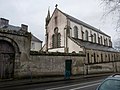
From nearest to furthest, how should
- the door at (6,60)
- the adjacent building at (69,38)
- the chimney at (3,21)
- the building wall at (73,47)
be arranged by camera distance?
the door at (6,60) → the building wall at (73,47) → the adjacent building at (69,38) → the chimney at (3,21)

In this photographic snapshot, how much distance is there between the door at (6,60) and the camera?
49.6 feet

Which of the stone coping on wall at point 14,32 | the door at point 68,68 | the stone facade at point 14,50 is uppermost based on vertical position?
the stone coping on wall at point 14,32

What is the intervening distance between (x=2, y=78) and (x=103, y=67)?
900 inches

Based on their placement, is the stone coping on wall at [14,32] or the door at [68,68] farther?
the door at [68,68]

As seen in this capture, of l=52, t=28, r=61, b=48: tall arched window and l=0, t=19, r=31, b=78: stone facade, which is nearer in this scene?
l=0, t=19, r=31, b=78: stone facade

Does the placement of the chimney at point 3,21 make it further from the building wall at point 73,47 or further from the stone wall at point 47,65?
the stone wall at point 47,65

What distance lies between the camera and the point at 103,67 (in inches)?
1247

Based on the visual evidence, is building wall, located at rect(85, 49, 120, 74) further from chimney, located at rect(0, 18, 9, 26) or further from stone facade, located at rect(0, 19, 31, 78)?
Result: chimney, located at rect(0, 18, 9, 26)

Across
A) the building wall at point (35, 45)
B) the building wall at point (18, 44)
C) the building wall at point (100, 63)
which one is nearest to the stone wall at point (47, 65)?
the building wall at point (18, 44)

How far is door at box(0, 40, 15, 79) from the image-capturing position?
595 inches

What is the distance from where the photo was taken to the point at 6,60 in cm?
1553

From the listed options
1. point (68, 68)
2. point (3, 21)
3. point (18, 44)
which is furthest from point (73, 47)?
point (3, 21)

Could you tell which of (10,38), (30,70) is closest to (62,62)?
(30,70)

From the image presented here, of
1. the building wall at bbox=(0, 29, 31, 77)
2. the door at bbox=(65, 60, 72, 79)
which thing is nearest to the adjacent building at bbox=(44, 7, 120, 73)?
the door at bbox=(65, 60, 72, 79)
